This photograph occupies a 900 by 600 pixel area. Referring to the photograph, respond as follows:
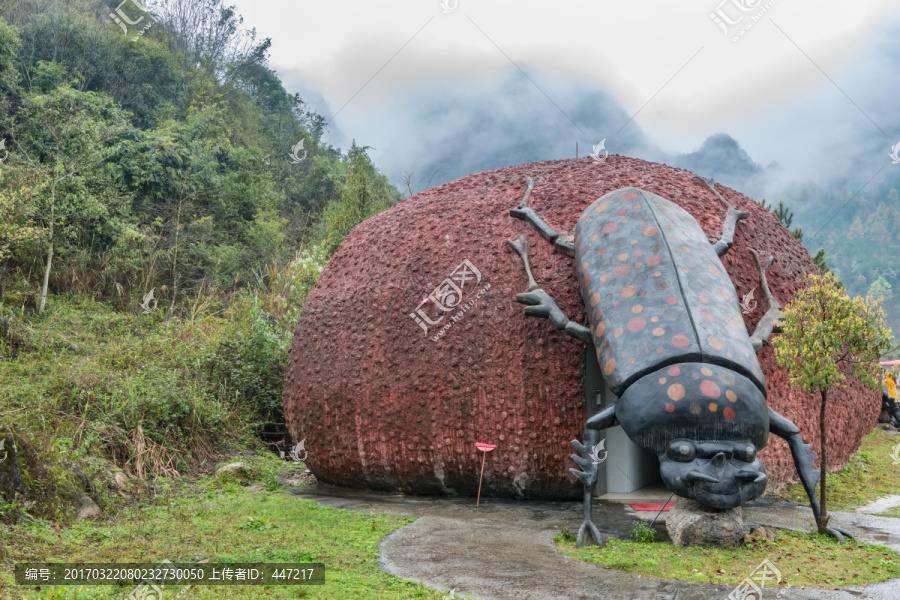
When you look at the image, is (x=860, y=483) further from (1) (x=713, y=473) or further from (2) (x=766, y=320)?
(1) (x=713, y=473)

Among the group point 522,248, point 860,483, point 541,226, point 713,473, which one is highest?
point 541,226

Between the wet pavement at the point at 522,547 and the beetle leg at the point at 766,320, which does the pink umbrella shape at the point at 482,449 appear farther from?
the beetle leg at the point at 766,320

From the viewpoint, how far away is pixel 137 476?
8773 mm

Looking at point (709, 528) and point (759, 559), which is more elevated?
point (709, 528)

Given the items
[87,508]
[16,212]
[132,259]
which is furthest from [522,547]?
[132,259]

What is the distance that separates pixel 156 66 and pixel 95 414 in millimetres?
26005

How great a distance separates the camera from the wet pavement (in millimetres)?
4742

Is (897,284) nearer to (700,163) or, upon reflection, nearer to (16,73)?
(700,163)

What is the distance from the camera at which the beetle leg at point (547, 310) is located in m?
6.72

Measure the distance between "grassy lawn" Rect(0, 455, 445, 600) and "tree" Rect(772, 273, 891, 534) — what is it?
3.52 m

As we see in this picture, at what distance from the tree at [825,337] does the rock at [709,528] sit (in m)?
0.85

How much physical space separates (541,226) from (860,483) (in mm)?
4650

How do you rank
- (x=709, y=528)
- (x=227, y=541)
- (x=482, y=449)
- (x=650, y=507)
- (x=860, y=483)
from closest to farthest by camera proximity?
1. (x=709, y=528)
2. (x=227, y=541)
3. (x=650, y=507)
4. (x=482, y=449)
5. (x=860, y=483)

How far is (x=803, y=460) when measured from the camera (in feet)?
20.3
